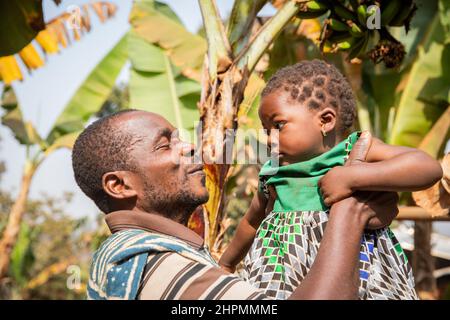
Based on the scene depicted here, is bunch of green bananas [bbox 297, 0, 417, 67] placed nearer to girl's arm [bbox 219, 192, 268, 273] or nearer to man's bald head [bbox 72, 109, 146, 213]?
girl's arm [bbox 219, 192, 268, 273]

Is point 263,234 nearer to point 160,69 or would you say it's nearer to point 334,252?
point 334,252

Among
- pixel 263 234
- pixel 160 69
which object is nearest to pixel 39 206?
pixel 160 69

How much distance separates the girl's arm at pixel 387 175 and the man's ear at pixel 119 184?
64cm

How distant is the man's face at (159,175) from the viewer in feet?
6.15

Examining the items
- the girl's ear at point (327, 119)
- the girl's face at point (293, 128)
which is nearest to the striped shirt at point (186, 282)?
the girl's face at point (293, 128)

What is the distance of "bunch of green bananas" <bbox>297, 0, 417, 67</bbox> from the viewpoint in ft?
12.2

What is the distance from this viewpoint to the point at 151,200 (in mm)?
1876

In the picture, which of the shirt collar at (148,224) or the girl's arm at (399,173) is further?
the shirt collar at (148,224)

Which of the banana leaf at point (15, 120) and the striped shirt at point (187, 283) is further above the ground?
the striped shirt at point (187, 283)

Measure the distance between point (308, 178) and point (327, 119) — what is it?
222 millimetres

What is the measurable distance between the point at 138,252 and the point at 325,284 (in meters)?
0.52

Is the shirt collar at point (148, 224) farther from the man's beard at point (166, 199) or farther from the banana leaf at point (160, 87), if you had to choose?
the banana leaf at point (160, 87)

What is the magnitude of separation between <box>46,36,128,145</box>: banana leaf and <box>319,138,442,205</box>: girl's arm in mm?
6062

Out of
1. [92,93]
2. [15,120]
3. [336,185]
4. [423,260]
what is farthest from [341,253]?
[15,120]
